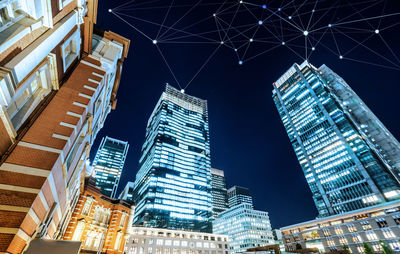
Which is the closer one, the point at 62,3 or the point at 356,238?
the point at 62,3

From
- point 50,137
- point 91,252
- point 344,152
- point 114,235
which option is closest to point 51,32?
point 50,137

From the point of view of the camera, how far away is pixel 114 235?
23594mm

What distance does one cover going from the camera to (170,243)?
58688 millimetres

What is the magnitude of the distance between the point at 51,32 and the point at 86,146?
1018 centimetres

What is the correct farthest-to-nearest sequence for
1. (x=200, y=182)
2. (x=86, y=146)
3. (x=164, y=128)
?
(x=164, y=128) → (x=200, y=182) → (x=86, y=146)

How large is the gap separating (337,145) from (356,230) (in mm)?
42033

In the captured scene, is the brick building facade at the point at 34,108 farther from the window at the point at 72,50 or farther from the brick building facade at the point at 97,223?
the brick building facade at the point at 97,223

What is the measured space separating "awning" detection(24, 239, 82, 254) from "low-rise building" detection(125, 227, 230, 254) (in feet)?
172

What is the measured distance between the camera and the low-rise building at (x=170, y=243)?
179ft

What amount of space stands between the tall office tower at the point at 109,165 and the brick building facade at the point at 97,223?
11697cm

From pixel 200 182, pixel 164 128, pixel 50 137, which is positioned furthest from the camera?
pixel 164 128

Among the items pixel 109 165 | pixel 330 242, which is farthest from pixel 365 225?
pixel 109 165

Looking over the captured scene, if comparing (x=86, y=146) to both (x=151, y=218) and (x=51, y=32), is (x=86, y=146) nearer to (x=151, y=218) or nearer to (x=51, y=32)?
(x=51, y=32)

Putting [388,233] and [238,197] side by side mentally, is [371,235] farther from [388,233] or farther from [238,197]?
[238,197]
